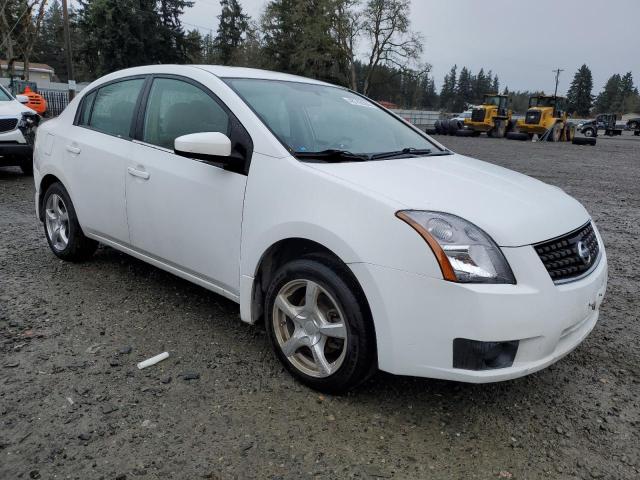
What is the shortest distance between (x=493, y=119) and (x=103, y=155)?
3023 cm

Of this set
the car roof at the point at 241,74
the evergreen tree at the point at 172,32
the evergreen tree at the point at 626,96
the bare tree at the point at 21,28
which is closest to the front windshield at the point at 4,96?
the car roof at the point at 241,74

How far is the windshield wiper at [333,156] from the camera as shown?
2.90 metres

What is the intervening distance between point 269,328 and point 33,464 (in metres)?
1.25

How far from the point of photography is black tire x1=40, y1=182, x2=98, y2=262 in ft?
14.3

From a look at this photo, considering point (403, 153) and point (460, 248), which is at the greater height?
point (403, 153)

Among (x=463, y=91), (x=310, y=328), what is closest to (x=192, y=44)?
(x=310, y=328)

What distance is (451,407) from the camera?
8.91ft

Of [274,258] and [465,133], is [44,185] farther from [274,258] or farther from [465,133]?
[465,133]

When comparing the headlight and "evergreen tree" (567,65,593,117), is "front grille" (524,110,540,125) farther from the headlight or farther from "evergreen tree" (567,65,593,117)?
"evergreen tree" (567,65,593,117)

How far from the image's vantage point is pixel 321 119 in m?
3.40

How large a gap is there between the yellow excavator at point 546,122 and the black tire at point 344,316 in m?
28.9

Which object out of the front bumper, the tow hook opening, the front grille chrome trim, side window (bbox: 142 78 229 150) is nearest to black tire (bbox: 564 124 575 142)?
the front grille chrome trim

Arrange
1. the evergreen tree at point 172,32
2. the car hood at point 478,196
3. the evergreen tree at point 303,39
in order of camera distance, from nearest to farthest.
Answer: the car hood at point 478,196 < the evergreen tree at point 172,32 < the evergreen tree at point 303,39

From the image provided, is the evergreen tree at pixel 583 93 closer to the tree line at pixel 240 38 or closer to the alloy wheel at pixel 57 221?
the tree line at pixel 240 38
